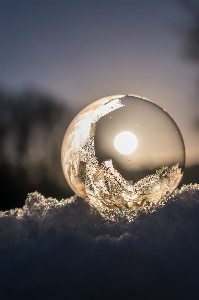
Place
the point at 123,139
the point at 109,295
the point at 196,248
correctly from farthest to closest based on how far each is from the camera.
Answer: the point at 123,139, the point at 196,248, the point at 109,295

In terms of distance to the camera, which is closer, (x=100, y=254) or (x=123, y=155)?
(x=100, y=254)

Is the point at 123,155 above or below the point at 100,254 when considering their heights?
above

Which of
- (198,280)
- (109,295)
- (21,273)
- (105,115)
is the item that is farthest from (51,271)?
(105,115)

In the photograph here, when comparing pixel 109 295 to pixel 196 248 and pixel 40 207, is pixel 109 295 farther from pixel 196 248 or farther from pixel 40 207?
pixel 40 207

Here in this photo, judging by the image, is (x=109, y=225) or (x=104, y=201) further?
(x=104, y=201)

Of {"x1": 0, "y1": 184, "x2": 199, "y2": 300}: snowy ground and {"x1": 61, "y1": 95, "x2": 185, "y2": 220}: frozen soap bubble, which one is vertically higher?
{"x1": 61, "y1": 95, "x2": 185, "y2": 220}: frozen soap bubble

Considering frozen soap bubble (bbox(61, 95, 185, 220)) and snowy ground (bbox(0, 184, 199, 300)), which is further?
frozen soap bubble (bbox(61, 95, 185, 220))
